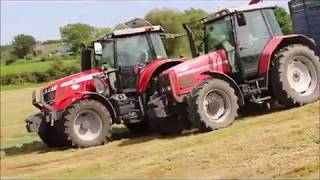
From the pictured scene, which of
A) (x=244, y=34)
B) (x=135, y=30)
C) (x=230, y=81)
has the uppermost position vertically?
(x=135, y=30)

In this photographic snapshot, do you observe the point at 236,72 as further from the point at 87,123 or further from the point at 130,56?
the point at 87,123

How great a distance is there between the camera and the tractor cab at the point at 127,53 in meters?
11.4

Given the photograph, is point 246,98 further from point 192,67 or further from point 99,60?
point 99,60

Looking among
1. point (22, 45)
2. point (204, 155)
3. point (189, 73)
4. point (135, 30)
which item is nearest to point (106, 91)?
point (135, 30)

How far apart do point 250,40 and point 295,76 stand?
1110 millimetres

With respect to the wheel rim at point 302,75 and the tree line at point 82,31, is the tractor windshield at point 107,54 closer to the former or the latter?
the wheel rim at point 302,75

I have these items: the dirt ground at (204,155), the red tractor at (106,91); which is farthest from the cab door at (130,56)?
the dirt ground at (204,155)

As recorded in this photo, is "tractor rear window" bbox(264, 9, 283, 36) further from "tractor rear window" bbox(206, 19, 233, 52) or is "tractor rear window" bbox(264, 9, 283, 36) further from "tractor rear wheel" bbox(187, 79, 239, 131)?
"tractor rear wheel" bbox(187, 79, 239, 131)

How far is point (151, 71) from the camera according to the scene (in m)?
11.1

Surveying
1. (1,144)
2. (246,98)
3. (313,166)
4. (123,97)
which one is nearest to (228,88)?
(246,98)

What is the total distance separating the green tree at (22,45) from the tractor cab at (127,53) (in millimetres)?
75607

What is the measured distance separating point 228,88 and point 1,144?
589 cm

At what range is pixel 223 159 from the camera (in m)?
7.53

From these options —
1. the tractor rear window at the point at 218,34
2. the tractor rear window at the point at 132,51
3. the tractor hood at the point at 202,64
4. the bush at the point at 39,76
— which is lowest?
the bush at the point at 39,76
